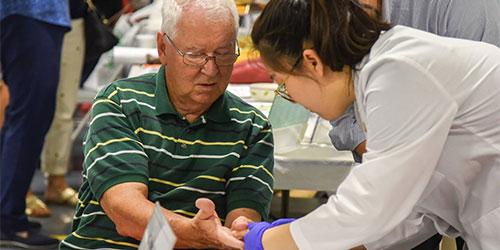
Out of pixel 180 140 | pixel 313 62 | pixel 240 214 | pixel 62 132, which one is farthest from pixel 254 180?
pixel 62 132

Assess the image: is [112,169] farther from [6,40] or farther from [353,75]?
[6,40]

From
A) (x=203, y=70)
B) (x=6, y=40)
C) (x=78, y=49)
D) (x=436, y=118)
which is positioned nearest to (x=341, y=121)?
(x=203, y=70)

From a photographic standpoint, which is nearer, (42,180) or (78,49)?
(78,49)

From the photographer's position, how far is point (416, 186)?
6.65 ft

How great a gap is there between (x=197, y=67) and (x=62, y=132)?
3580 mm

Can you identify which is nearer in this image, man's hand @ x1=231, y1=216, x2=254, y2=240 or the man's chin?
man's hand @ x1=231, y1=216, x2=254, y2=240

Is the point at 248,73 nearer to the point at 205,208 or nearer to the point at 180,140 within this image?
the point at 180,140

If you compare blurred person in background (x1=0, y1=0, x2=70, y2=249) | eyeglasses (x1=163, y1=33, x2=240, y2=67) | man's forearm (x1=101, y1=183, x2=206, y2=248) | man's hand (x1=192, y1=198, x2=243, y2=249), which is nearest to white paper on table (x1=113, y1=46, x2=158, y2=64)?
blurred person in background (x1=0, y1=0, x2=70, y2=249)

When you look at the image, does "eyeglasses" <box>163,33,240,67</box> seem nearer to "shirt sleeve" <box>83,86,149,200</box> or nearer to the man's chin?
the man's chin

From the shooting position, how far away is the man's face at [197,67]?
262 centimetres

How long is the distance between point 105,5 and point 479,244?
4.34 m

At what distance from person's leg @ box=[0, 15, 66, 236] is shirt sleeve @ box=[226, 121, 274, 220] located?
8.63 ft

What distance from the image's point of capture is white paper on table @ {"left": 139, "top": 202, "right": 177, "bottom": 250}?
1936mm

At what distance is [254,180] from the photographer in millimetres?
2713
